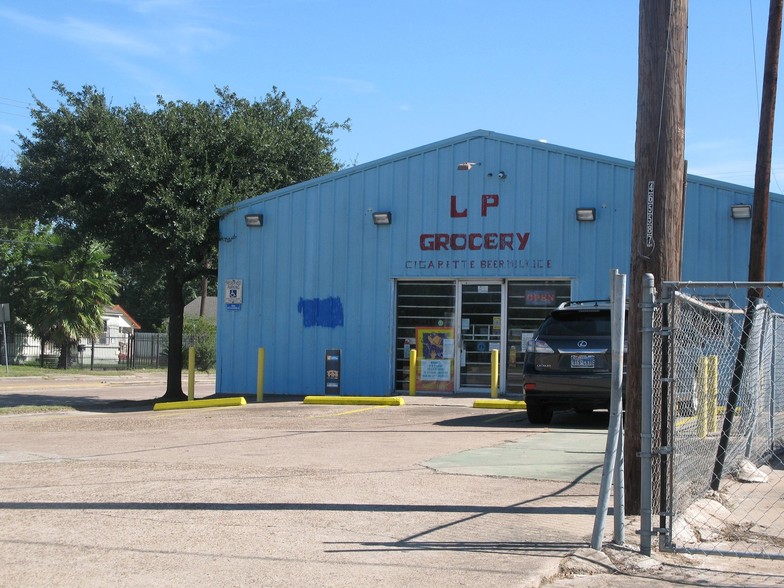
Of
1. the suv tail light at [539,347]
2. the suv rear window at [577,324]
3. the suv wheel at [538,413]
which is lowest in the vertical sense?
the suv wheel at [538,413]

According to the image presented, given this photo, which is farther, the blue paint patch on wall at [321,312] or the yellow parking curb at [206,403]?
the blue paint patch on wall at [321,312]

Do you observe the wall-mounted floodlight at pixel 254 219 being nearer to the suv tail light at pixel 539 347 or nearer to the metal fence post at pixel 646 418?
the suv tail light at pixel 539 347

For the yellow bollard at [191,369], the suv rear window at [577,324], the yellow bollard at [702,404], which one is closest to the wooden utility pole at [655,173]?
the yellow bollard at [702,404]

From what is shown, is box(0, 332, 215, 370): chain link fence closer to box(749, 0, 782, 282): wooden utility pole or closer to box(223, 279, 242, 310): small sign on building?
box(223, 279, 242, 310): small sign on building

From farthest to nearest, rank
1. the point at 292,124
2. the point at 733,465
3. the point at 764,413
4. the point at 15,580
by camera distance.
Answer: the point at 292,124
the point at 764,413
the point at 733,465
the point at 15,580

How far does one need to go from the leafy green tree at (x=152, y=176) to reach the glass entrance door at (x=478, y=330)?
6.32 m

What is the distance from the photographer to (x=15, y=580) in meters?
5.25

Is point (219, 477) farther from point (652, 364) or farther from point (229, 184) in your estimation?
point (229, 184)

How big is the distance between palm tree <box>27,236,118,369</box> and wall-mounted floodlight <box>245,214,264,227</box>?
27517 millimetres

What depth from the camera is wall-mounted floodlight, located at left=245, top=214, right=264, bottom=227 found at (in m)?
21.2

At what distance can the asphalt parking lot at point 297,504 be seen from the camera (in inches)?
219

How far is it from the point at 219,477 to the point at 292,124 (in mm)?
19513

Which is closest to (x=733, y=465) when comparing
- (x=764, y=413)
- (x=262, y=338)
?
(x=764, y=413)

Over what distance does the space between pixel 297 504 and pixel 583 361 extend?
654 centimetres
